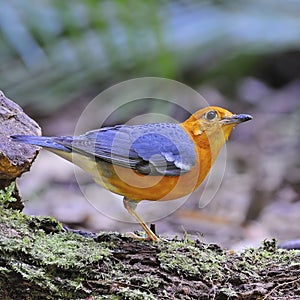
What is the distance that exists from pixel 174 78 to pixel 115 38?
117 cm

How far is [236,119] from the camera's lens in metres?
3.54

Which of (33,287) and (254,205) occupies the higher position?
(254,205)

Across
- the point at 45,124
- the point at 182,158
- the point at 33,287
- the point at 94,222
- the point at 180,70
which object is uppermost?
the point at 180,70

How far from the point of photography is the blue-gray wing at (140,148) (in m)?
3.40

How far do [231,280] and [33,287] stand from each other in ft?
2.92

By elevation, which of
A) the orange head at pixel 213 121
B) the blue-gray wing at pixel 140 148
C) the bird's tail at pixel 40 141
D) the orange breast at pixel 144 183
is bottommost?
Answer: the bird's tail at pixel 40 141

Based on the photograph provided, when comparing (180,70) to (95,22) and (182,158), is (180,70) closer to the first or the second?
(95,22)

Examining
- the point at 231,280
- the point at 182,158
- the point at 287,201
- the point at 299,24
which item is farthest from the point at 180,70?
the point at 231,280

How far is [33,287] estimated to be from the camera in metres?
2.81

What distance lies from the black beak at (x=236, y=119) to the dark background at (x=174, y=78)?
2.37 m

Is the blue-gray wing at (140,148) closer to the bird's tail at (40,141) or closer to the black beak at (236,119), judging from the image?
the bird's tail at (40,141)

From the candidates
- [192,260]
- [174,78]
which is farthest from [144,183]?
[174,78]

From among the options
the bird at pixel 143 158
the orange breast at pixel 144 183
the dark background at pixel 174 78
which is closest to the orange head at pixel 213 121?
the bird at pixel 143 158

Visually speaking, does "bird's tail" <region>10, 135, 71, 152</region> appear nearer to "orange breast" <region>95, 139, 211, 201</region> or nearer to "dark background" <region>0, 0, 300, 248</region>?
"orange breast" <region>95, 139, 211, 201</region>
